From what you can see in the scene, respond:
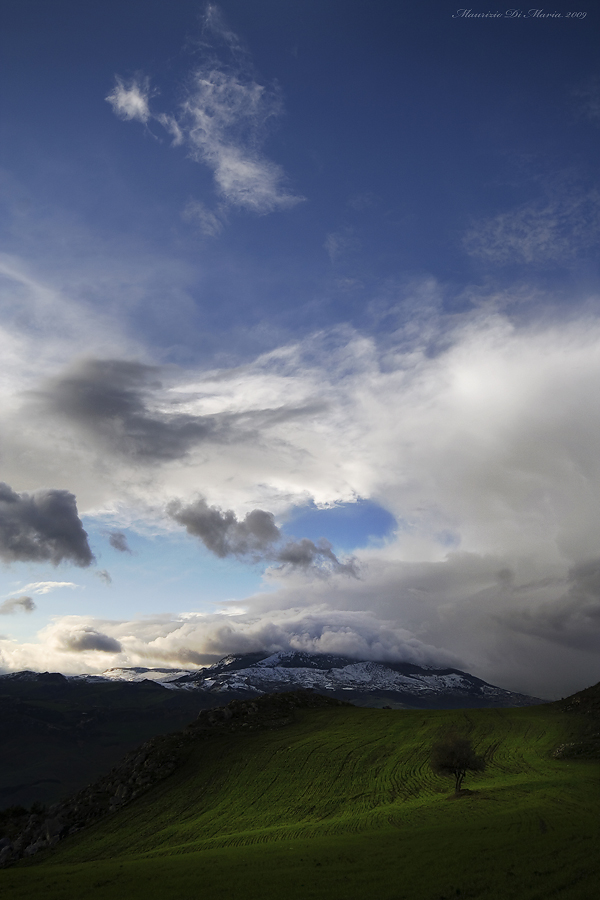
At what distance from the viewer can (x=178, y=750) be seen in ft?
428

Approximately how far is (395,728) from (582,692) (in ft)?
213

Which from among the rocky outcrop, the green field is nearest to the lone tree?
the green field

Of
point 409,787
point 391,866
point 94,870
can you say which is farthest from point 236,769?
point 391,866

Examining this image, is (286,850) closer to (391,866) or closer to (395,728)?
(391,866)

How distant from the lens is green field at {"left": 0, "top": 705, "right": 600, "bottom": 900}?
4803 centimetres

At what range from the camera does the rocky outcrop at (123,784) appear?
94.1 m

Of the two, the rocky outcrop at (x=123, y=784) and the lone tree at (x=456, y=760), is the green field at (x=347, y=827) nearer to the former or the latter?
the lone tree at (x=456, y=760)

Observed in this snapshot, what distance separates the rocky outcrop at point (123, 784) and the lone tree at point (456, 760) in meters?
65.0

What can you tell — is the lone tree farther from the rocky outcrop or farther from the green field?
the rocky outcrop

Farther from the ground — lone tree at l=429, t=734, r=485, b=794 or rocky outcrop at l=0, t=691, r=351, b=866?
lone tree at l=429, t=734, r=485, b=794

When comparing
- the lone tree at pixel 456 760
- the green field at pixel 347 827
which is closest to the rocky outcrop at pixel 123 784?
the green field at pixel 347 827

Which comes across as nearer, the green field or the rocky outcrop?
the green field

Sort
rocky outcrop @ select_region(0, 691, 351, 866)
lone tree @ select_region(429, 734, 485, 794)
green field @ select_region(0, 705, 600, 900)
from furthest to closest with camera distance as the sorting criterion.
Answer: rocky outcrop @ select_region(0, 691, 351, 866) < lone tree @ select_region(429, 734, 485, 794) < green field @ select_region(0, 705, 600, 900)

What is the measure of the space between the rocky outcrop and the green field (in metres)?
3.60
